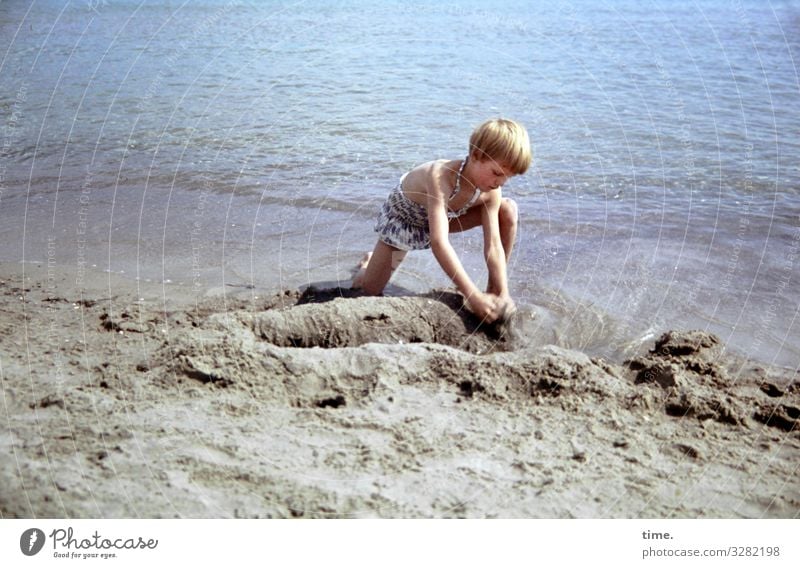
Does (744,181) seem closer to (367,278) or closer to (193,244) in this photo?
(367,278)

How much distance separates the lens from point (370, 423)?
292 centimetres

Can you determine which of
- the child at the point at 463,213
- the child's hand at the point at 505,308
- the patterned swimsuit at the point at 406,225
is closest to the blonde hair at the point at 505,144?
the child at the point at 463,213

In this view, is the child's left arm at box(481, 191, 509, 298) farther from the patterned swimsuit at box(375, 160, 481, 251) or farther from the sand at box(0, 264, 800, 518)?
the sand at box(0, 264, 800, 518)

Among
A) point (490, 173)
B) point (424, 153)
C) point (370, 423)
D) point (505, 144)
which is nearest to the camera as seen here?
point (370, 423)

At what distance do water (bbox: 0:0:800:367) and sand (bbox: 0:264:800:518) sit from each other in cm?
90

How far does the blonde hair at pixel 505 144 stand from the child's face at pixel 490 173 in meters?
0.02

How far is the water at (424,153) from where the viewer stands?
502 centimetres

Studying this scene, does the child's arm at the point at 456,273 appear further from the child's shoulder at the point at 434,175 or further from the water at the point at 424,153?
the water at the point at 424,153

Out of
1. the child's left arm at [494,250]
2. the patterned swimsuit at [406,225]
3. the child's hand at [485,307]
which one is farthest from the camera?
the patterned swimsuit at [406,225]

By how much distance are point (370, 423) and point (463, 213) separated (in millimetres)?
2141

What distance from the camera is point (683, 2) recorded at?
53.1 feet

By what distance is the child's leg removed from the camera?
4.74 meters
